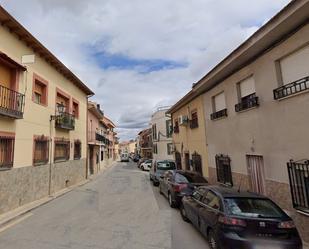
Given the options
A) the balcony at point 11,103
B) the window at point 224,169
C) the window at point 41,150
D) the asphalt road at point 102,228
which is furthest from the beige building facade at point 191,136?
the balcony at point 11,103

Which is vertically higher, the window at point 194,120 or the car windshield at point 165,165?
the window at point 194,120

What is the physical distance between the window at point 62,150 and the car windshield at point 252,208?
36.4ft

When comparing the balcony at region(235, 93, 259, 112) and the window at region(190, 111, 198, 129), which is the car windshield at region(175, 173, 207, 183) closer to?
the balcony at region(235, 93, 259, 112)

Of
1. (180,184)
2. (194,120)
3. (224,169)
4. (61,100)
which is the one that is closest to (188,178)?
(180,184)

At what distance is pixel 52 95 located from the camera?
45.6 feet

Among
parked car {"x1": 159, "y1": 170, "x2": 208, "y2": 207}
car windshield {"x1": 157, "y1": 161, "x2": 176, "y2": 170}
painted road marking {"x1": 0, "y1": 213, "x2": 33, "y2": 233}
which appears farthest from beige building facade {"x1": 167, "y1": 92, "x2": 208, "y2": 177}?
painted road marking {"x1": 0, "y1": 213, "x2": 33, "y2": 233}

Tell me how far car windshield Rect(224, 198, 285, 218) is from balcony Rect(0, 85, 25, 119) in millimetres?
7806

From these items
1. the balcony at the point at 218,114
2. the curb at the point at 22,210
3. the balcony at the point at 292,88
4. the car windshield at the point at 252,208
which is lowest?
the curb at the point at 22,210

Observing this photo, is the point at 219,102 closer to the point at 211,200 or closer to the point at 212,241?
the point at 211,200

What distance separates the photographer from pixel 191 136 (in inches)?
625

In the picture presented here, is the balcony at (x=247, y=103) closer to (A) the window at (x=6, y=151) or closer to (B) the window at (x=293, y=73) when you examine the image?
(B) the window at (x=293, y=73)

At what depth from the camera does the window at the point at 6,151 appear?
9047mm

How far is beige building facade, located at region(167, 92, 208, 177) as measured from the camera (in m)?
13.8

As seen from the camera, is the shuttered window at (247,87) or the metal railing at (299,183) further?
the shuttered window at (247,87)
